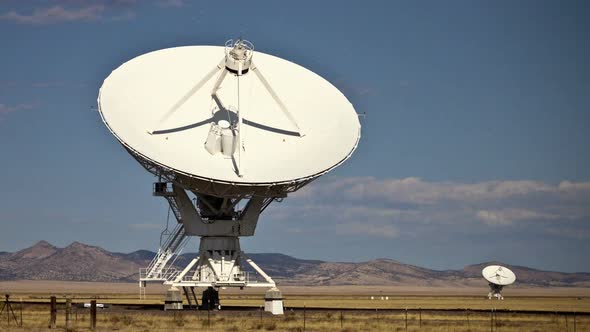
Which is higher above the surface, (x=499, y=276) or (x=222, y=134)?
(x=222, y=134)

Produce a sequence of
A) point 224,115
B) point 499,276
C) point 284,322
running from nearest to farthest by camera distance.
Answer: point 284,322, point 224,115, point 499,276

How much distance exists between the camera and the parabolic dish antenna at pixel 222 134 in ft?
180

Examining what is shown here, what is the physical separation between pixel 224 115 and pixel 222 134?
360 centimetres

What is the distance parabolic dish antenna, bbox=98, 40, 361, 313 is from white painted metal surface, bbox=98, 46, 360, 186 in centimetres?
6

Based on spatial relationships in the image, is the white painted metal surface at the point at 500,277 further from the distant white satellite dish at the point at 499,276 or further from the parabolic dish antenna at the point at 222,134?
the parabolic dish antenna at the point at 222,134

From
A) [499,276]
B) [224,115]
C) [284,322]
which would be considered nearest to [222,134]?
[224,115]

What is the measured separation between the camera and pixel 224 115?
196 ft

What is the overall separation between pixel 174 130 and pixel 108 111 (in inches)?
158

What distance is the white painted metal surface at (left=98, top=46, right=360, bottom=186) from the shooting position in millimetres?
54562

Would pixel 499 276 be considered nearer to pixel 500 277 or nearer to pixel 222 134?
pixel 500 277

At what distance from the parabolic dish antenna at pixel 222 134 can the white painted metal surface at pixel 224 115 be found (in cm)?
6

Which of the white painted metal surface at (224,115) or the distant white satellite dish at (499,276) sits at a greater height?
the white painted metal surface at (224,115)

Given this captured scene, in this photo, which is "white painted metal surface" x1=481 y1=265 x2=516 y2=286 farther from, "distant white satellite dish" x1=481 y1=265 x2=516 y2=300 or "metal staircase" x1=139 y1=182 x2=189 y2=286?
"metal staircase" x1=139 y1=182 x2=189 y2=286

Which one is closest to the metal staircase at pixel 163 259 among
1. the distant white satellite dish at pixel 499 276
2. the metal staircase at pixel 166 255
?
the metal staircase at pixel 166 255
